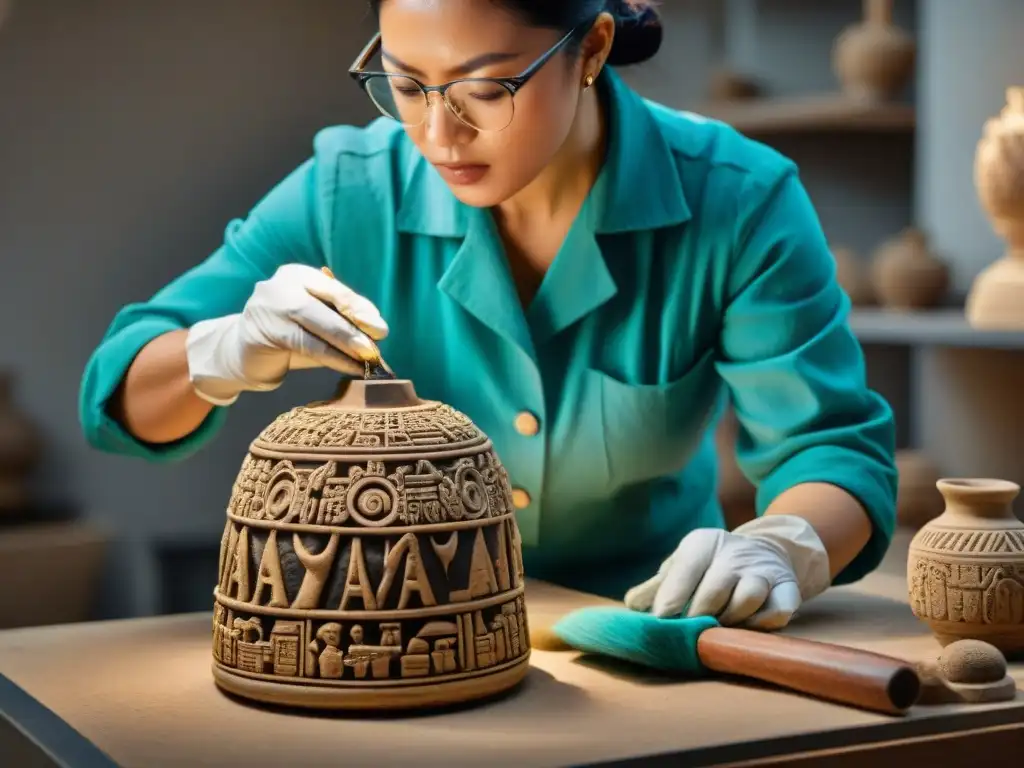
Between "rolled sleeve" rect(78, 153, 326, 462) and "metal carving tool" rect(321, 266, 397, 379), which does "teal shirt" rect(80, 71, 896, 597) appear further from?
"metal carving tool" rect(321, 266, 397, 379)

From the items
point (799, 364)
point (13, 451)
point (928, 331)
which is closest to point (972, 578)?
point (799, 364)

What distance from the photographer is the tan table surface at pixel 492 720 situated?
128 centimetres

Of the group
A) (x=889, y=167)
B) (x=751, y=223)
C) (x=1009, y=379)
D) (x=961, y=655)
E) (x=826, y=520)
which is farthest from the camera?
(x=889, y=167)

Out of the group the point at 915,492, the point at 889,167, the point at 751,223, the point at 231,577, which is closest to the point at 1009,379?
the point at 915,492

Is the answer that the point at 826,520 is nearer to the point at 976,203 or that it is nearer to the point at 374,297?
the point at 374,297

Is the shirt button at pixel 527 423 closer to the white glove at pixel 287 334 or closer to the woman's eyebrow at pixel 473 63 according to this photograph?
the white glove at pixel 287 334

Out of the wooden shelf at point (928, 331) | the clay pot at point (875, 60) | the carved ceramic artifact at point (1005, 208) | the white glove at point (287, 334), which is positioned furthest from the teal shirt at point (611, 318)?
the clay pot at point (875, 60)

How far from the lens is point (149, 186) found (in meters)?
4.16

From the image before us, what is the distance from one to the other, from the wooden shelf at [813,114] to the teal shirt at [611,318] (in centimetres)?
231

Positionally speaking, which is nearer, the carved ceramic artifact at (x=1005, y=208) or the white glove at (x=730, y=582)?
the white glove at (x=730, y=582)

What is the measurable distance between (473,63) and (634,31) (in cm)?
32

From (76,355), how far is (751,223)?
2.67 metres

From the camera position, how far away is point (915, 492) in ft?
12.3

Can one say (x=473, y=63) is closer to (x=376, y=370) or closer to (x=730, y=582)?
(x=376, y=370)
